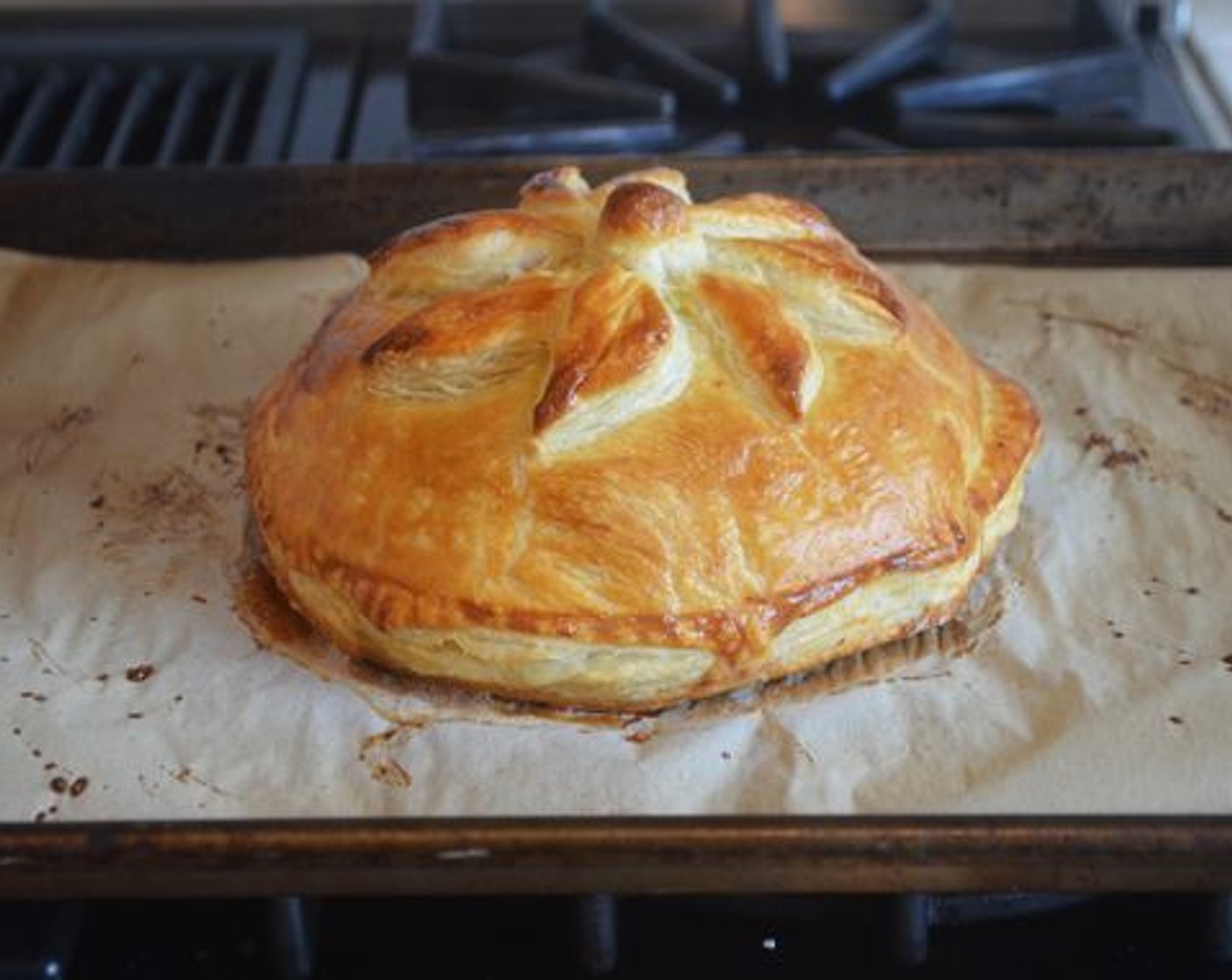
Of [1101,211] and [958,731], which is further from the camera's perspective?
[1101,211]

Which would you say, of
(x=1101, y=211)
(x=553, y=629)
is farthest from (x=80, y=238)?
(x=1101, y=211)

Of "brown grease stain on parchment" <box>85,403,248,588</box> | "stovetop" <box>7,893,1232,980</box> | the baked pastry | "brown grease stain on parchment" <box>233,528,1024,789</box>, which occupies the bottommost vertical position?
"stovetop" <box>7,893,1232,980</box>

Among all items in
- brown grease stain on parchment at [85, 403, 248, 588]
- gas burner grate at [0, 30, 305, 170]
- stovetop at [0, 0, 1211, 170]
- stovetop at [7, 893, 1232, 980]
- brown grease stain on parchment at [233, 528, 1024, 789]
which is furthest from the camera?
gas burner grate at [0, 30, 305, 170]

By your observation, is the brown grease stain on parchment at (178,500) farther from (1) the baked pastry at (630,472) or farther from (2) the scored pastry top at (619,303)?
(2) the scored pastry top at (619,303)

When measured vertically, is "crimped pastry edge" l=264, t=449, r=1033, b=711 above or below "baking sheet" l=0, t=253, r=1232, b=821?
above

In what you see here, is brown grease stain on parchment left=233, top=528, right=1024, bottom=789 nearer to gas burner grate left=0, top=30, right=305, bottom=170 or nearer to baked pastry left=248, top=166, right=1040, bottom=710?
baked pastry left=248, top=166, right=1040, bottom=710

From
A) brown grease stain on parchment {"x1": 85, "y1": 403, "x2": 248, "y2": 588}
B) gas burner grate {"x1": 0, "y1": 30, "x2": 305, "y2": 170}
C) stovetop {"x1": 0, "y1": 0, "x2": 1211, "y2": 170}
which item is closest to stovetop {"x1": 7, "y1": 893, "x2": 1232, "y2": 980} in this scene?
brown grease stain on parchment {"x1": 85, "y1": 403, "x2": 248, "y2": 588}

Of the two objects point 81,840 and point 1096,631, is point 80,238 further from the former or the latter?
point 1096,631
